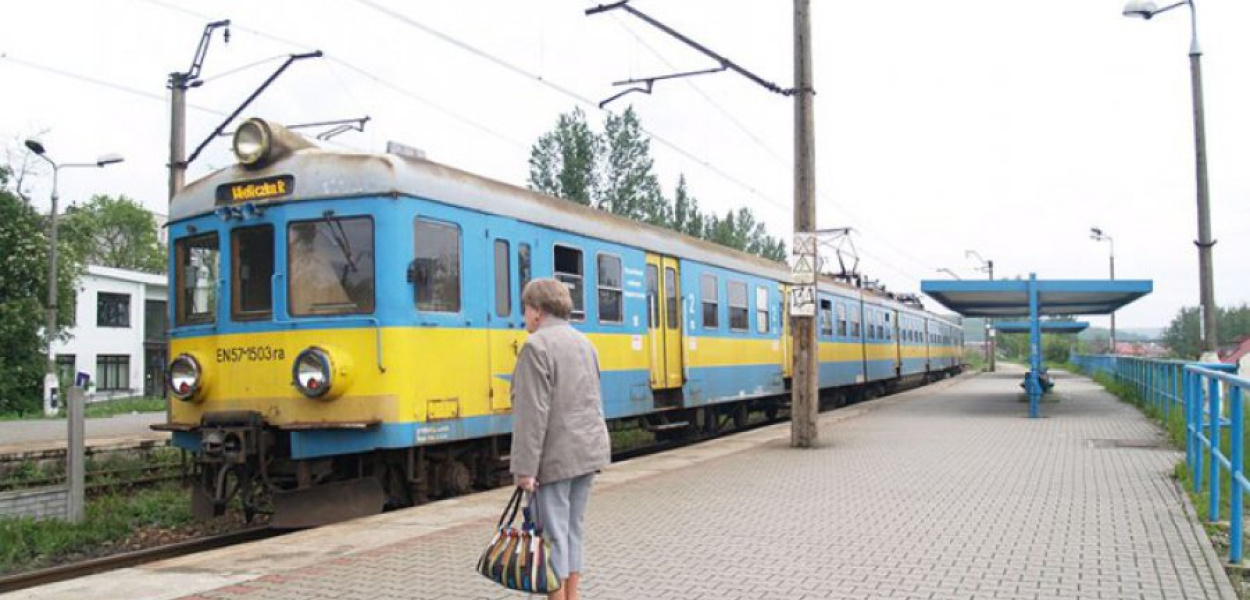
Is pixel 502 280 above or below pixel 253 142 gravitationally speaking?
below

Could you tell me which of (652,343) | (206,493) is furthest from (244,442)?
(652,343)

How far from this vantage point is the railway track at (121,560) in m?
7.55

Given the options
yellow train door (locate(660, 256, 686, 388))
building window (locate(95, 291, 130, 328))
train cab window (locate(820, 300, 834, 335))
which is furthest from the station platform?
building window (locate(95, 291, 130, 328))

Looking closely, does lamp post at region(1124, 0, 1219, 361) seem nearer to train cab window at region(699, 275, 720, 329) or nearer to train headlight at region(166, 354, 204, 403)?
train cab window at region(699, 275, 720, 329)

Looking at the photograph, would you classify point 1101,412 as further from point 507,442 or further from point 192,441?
point 192,441

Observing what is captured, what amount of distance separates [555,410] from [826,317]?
17968mm

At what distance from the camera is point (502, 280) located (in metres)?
9.81

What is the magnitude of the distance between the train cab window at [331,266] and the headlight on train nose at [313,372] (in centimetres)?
45

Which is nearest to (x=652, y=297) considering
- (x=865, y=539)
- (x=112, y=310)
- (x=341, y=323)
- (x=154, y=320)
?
(x=341, y=323)

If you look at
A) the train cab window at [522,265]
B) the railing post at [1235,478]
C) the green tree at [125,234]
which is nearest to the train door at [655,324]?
the train cab window at [522,265]

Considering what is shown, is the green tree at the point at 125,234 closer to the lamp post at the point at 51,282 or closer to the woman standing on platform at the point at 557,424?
the lamp post at the point at 51,282

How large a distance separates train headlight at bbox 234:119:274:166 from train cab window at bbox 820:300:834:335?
14.5 metres

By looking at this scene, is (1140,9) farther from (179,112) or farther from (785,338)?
(179,112)

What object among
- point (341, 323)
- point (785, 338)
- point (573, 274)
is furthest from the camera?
point (785, 338)
